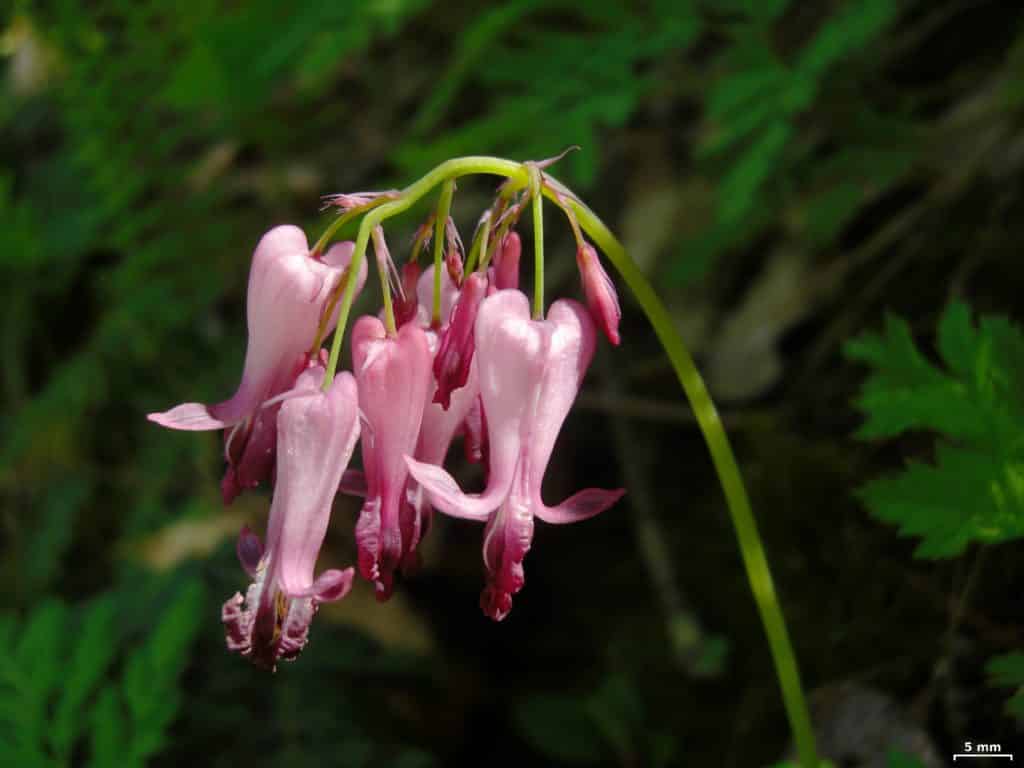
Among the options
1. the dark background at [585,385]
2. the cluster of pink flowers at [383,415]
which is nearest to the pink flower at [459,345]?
the cluster of pink flowers at [383,415]

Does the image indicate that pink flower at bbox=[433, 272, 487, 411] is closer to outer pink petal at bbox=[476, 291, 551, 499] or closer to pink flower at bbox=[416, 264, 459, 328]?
outer pink petal at bbox=[476, 291, 551, 499]

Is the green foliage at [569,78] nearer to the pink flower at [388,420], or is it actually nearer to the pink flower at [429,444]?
the pink flower at [429,444]

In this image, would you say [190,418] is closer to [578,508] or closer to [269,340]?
[269,340]

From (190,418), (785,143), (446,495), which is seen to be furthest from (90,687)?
(785,143)

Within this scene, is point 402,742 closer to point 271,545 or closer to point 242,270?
point 271,545

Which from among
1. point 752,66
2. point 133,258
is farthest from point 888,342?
point 133,258

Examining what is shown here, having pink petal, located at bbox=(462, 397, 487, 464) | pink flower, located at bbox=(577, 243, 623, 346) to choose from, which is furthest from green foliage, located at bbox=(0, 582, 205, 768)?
pink flower, located at bbox=(577, 243, 623, 346)

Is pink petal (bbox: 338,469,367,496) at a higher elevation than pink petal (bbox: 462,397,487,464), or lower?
lower
